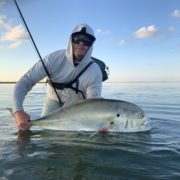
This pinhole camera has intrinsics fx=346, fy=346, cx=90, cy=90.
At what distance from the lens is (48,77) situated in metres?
6.94

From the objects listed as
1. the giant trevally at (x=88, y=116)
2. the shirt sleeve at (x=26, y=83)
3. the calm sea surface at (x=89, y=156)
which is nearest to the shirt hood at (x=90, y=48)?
the shirt sleeve at (x=26, y=83)

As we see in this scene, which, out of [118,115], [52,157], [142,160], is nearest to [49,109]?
[118,115]

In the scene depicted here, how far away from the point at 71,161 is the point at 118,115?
1767 millimetres

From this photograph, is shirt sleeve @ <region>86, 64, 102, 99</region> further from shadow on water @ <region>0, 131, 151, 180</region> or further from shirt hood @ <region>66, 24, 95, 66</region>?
shadow on water @ <region>0, 131, 151, 180</region>

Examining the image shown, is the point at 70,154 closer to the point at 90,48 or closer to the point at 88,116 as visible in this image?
the point at 88,116

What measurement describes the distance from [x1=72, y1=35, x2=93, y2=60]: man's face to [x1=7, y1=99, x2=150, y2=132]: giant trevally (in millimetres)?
1250

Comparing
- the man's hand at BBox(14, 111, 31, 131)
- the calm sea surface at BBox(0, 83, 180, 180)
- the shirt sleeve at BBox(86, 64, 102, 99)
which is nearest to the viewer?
the calm sea surface at BBox(0, 83, 180, 180)

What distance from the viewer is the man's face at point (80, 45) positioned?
664 centimetres

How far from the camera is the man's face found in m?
6.64

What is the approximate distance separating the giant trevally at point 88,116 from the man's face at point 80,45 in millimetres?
1250

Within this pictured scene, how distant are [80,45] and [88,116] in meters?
1.53

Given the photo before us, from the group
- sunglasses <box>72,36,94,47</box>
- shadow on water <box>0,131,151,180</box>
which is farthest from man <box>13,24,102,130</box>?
shadow on water <box>0,131,151,180</box>

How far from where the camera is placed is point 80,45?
670cm

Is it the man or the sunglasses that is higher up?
the sunglasses
